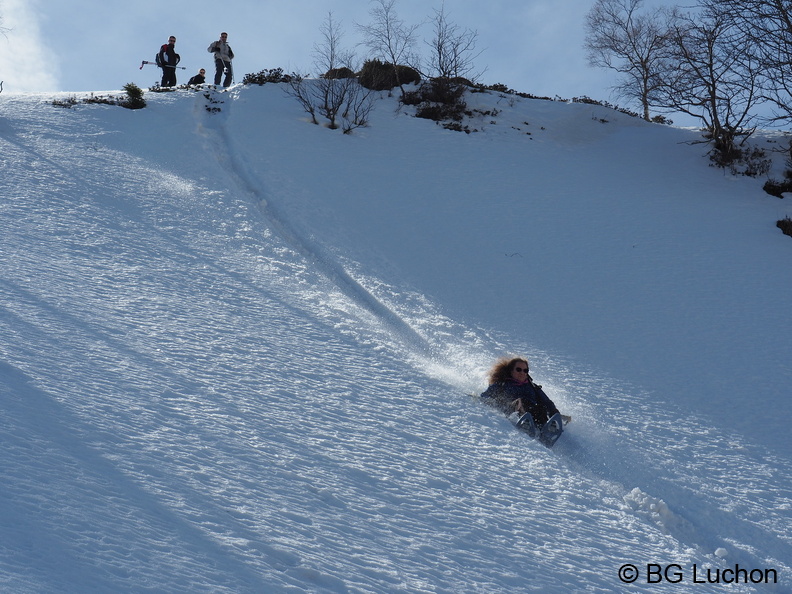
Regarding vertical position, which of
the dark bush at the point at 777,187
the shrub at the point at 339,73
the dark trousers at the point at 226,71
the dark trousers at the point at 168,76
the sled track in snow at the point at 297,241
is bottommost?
the sled track in snow at the point at 297,241

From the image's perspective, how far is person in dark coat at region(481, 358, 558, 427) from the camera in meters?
6.06

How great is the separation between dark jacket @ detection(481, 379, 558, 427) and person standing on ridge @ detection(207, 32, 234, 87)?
17.5 metres

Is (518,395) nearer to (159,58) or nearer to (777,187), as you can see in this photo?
(777,187)

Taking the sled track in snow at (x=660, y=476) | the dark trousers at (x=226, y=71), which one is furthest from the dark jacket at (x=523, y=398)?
the dark trousers at (x=226, y=71)

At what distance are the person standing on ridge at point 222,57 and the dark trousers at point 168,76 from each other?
4.50 ft

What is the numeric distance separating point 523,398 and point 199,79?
61.7 ft

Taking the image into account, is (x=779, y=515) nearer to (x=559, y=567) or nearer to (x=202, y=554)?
(x=559, y=567)

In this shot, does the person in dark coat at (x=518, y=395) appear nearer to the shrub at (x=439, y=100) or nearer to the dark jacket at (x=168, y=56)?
the shrub at (x=439, y=100)

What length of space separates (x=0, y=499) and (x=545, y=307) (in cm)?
756

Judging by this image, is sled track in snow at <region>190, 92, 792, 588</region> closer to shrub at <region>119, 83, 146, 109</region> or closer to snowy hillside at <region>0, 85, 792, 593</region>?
snowy hillside at <region>0, 85, 792, 593</region>

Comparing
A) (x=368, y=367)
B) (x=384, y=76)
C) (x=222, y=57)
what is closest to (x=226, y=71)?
(x=222, y=57)

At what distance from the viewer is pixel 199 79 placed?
21016mm

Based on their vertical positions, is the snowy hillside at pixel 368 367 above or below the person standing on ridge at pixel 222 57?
below

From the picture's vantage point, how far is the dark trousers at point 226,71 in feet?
66.5
